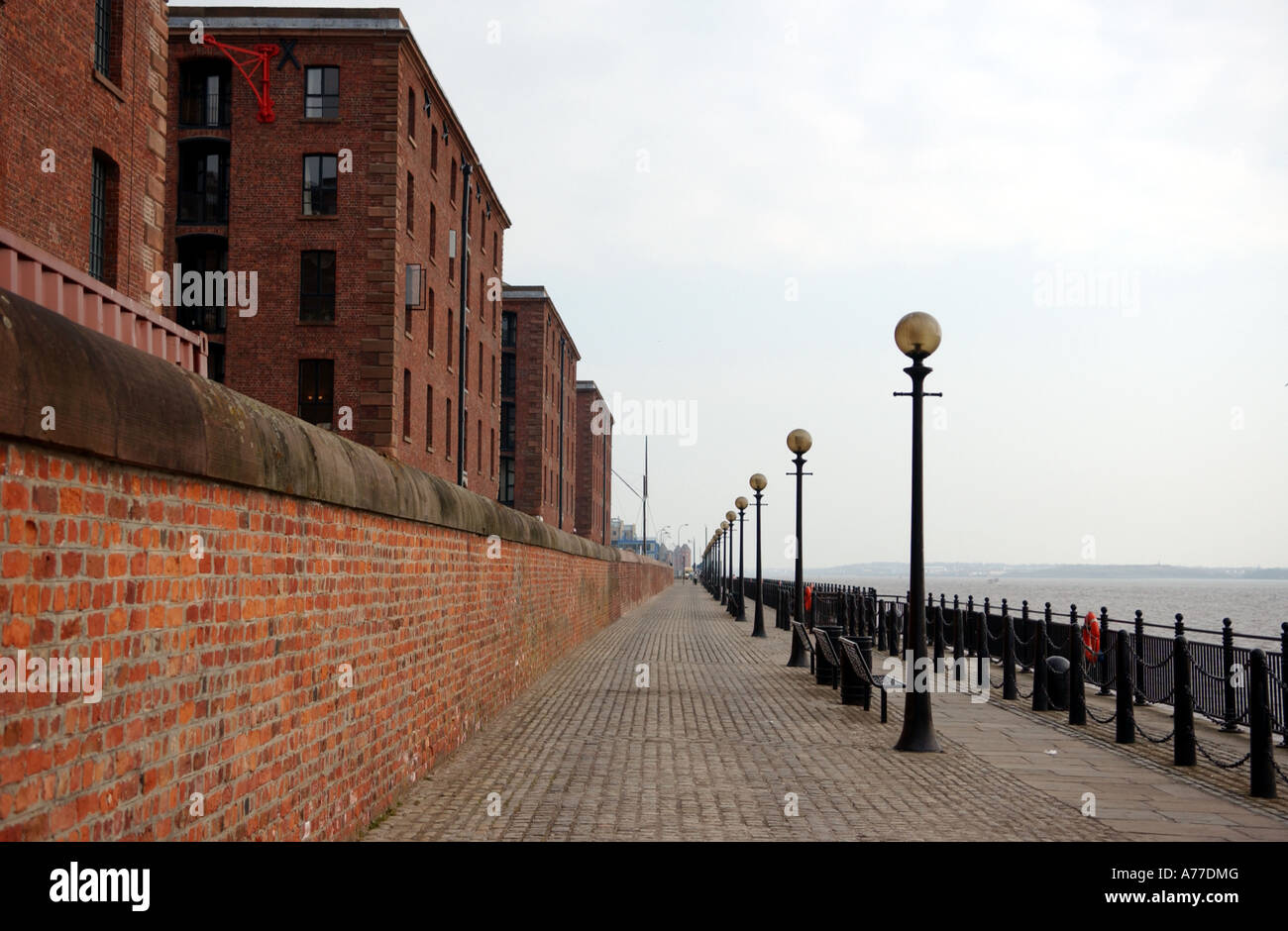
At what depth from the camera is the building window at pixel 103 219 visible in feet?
59.9

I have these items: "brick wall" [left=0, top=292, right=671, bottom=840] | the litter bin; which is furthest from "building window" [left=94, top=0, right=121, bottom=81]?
the litter bin

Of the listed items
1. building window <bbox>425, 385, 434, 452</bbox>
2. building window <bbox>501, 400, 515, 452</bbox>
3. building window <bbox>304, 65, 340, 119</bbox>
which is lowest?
building window <bbox>425, 385, 434, 452</bbox>

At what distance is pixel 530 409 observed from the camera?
213 feet

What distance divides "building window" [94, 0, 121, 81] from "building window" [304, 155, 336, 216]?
17615 mm

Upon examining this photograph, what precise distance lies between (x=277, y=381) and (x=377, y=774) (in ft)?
99.7

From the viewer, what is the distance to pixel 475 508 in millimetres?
12148

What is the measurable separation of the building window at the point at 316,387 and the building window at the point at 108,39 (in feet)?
58.5

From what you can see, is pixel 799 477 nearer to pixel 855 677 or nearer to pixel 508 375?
pixel 855 677

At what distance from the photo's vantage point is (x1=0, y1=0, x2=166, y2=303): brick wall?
1570 centimetres

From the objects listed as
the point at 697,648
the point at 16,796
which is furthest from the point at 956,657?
the point at 16,796
